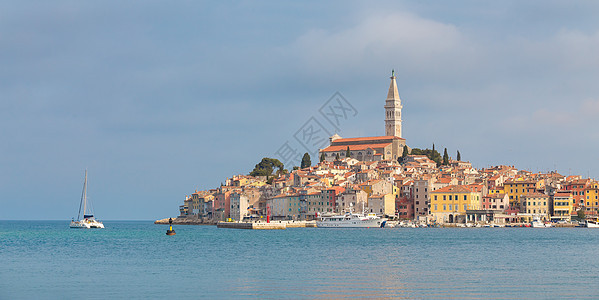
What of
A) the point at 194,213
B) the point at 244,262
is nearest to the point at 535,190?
the point at 194,213

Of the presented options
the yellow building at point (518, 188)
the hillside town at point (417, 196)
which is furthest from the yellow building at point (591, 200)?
the yellow building at point (518, 188)

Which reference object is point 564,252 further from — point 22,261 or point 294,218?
point 294,218

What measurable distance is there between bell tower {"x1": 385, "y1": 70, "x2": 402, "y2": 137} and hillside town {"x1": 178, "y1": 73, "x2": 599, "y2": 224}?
18.6 m

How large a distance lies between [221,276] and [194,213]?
89418mm

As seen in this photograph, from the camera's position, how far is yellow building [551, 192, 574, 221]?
3622 inches

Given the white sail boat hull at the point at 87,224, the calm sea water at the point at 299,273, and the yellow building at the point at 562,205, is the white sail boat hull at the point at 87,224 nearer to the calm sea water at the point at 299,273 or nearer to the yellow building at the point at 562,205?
the calm sea water at the point at 299,273

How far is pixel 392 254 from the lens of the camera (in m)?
38.5

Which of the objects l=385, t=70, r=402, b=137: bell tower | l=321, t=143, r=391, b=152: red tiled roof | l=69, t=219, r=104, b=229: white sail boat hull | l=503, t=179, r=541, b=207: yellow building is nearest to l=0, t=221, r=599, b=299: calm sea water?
l=69, t=219, r=104, b=229: white sail boat hull

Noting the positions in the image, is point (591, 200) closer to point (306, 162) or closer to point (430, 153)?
point (430, 153)

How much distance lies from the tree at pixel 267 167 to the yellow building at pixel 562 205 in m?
44.1

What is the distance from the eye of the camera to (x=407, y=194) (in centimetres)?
9625

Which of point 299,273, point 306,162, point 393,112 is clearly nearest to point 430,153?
point 393,112

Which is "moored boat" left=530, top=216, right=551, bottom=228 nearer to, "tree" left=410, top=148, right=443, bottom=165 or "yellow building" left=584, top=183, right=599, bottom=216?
"yellow building" left=584, top=183, right=599, bottom=216

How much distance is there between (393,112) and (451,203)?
50404mm
